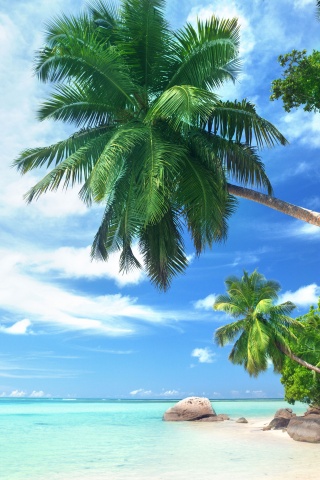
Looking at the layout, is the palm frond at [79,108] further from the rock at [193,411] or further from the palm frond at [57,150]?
the rock at [193,411]

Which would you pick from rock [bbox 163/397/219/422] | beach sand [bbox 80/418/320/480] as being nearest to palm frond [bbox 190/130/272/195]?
beach sand [bbox 80/418/320/480]

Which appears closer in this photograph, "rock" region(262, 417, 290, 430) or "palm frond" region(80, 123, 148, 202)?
"palm frond" region(80, 123, 148, 202)

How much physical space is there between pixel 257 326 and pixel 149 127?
1870 cm

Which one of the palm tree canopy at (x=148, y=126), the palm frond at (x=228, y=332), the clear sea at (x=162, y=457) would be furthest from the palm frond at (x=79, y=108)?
the palm frond at (x=228, y=332)

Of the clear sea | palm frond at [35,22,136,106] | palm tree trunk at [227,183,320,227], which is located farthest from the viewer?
the clear sea

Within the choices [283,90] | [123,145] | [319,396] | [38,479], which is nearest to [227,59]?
[283,90]

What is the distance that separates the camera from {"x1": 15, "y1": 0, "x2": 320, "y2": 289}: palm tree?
35.7 ft

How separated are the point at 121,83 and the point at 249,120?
3.06 m

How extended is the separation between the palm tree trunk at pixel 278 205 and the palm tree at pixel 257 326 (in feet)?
54.4

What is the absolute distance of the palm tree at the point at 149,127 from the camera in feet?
35.7

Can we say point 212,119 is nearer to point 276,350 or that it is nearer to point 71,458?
point 71,458

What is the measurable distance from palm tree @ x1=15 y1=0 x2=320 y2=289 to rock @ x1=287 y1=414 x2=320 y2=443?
11459 mm

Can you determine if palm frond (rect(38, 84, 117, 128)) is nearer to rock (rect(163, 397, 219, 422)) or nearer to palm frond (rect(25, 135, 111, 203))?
palm frond (rect(25, 135, 111, 203))

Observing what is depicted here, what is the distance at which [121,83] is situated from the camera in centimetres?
1125
